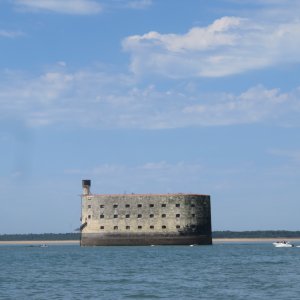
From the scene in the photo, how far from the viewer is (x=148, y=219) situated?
99.7 metres

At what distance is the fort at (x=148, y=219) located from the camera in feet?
325

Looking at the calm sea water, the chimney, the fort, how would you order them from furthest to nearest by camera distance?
the chimney
the fort
the calm sea water

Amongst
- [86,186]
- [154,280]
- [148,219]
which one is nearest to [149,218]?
[148,219]

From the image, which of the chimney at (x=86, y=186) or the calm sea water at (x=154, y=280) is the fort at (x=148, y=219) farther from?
the calm sea water at (x=154, y=280)

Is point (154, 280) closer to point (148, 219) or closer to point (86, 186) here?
point (148, 219)

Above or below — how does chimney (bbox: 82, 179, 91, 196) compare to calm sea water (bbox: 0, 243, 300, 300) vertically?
above

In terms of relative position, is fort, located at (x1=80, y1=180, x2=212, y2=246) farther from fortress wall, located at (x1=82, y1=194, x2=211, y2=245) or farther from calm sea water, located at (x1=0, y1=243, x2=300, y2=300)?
calm sea water, located at (x1=0, y1=243, x2=300, y2=300)

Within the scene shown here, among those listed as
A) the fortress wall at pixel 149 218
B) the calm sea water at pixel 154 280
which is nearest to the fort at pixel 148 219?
the fortress wall at pixel 149 218

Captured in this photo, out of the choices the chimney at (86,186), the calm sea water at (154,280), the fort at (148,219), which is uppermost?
the chimney at (86,186)

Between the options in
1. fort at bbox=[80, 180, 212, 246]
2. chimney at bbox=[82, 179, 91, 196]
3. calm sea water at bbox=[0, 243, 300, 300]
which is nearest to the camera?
calm sea water at bbox=[0, 243, 300, 300]

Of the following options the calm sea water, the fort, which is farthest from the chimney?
the calm sea water

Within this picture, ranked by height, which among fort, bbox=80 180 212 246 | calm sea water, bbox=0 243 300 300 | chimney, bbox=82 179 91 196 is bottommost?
calm sea water, bbox=0 243 300 300

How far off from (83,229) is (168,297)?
64026 mm

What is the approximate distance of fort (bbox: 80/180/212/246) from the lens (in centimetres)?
9919
